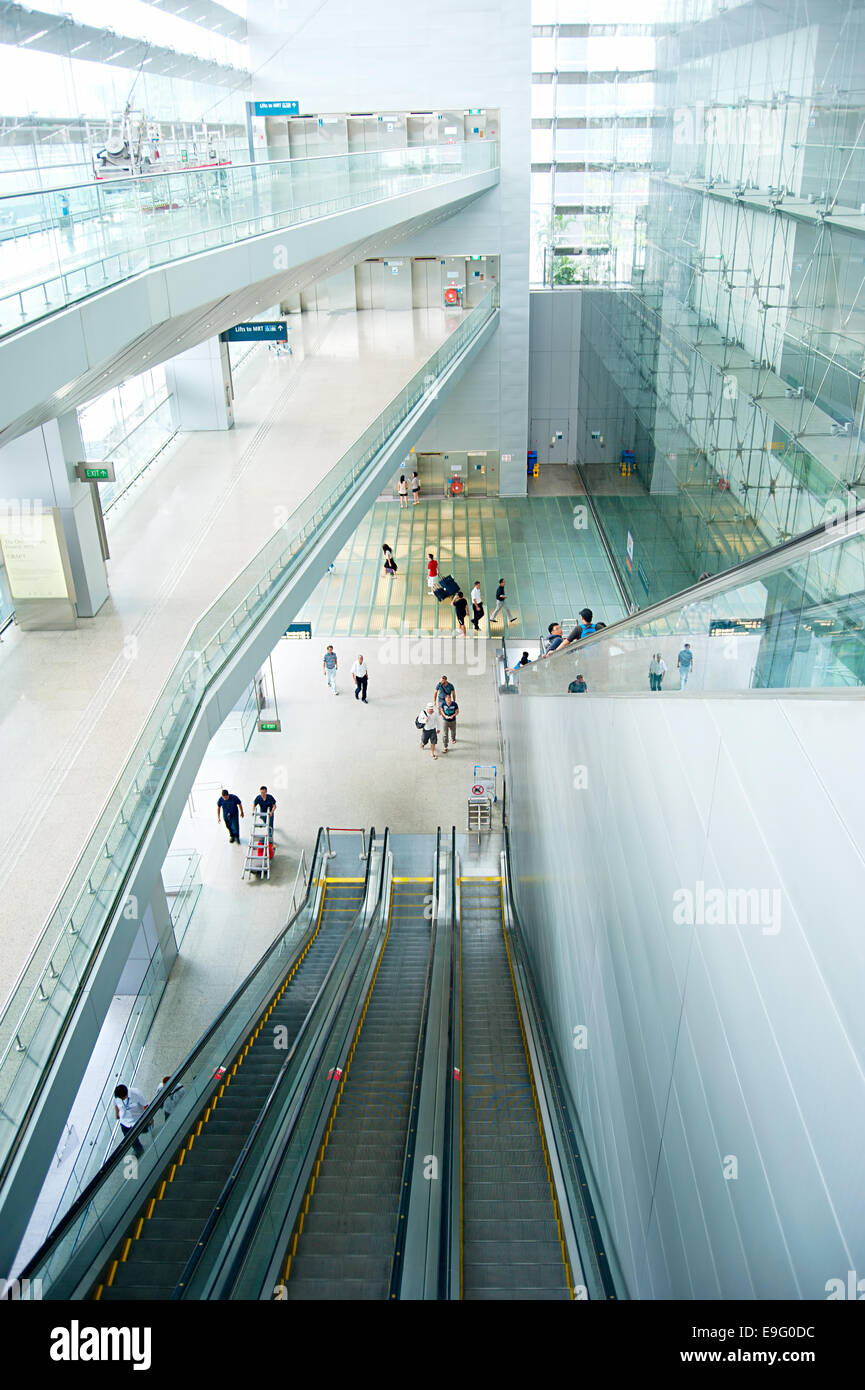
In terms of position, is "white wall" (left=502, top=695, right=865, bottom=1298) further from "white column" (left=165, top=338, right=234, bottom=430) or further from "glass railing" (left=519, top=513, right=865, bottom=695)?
"white column" (left=165, top=338, right=234, bottom=430)

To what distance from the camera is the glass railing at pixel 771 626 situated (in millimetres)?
1977

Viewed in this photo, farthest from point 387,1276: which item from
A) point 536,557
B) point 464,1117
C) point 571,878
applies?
point 536,557

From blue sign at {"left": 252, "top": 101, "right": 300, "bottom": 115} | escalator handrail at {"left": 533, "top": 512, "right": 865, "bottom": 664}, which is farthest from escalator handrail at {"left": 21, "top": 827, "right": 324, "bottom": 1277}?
blue sign at {"left": 252, "top": 101, "right": 300, "bottom": 115}

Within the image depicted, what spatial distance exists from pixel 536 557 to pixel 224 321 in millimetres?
9626

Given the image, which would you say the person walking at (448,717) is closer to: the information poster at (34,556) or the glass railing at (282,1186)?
the glass railing at (282,1186)

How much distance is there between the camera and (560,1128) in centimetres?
531

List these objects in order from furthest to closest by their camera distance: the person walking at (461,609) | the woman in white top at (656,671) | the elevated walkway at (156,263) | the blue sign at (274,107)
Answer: the blue sign at (274,107) < the person walking at (461,609) < the elevated walkway at (156,263) < the woman in white top at (656,671)

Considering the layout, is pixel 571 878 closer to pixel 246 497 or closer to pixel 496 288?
pixel 246 497

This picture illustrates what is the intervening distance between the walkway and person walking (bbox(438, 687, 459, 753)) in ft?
11.3

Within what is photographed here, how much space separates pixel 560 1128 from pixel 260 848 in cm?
623

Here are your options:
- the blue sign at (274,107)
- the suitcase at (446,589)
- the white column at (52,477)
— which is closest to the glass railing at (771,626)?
the white column at (52,477)

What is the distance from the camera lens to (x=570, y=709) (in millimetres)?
5953

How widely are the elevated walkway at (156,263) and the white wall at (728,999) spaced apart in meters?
3.37

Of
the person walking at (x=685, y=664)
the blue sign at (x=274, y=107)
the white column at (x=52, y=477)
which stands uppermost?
the blue sign at (x=274, y=107)
